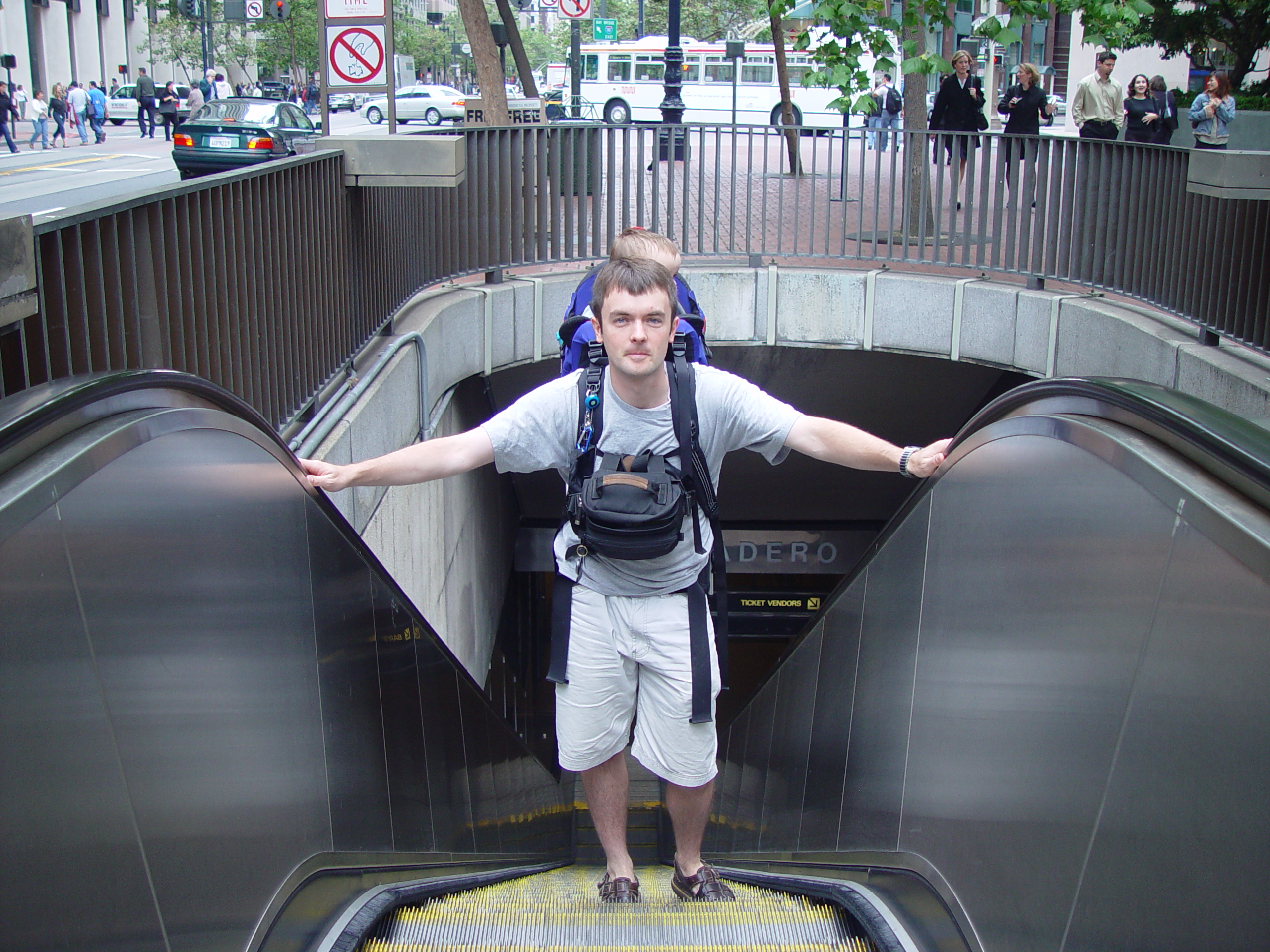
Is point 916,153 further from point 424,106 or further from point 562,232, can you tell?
point 424,106

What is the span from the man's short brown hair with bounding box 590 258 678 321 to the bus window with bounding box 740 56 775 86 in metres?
34.3

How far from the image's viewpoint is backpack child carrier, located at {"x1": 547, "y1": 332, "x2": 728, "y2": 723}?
3369 millimetres

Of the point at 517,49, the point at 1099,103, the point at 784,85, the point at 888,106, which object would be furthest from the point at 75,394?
the point at 888,106

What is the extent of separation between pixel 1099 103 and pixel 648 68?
1025 inches

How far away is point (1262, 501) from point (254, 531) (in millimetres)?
1960

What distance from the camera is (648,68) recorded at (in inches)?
1496

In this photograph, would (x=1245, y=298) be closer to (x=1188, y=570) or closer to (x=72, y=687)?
(x=1188, y=570)

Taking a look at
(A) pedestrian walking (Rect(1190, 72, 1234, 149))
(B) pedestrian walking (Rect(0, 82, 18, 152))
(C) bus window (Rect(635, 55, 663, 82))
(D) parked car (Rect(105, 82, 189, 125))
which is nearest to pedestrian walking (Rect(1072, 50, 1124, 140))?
(A) pedestrian walking (Rect(1190, 72, 1234, 149))

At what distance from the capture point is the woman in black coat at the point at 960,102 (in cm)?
1319

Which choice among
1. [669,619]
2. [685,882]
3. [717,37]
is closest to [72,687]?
[669,619]

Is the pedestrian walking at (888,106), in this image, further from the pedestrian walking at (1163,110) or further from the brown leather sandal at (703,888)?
the brown leather sandal at (703,888)

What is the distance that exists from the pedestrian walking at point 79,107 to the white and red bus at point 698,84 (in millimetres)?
14747

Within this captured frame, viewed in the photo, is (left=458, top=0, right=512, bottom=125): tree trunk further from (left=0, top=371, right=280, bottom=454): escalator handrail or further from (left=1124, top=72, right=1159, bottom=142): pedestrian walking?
(left=0, top=371, right=280, bottom=454): escalator handrail

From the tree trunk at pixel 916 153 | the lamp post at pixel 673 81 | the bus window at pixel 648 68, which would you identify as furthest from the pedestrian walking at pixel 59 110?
the tree trunk at pixel 916 153
